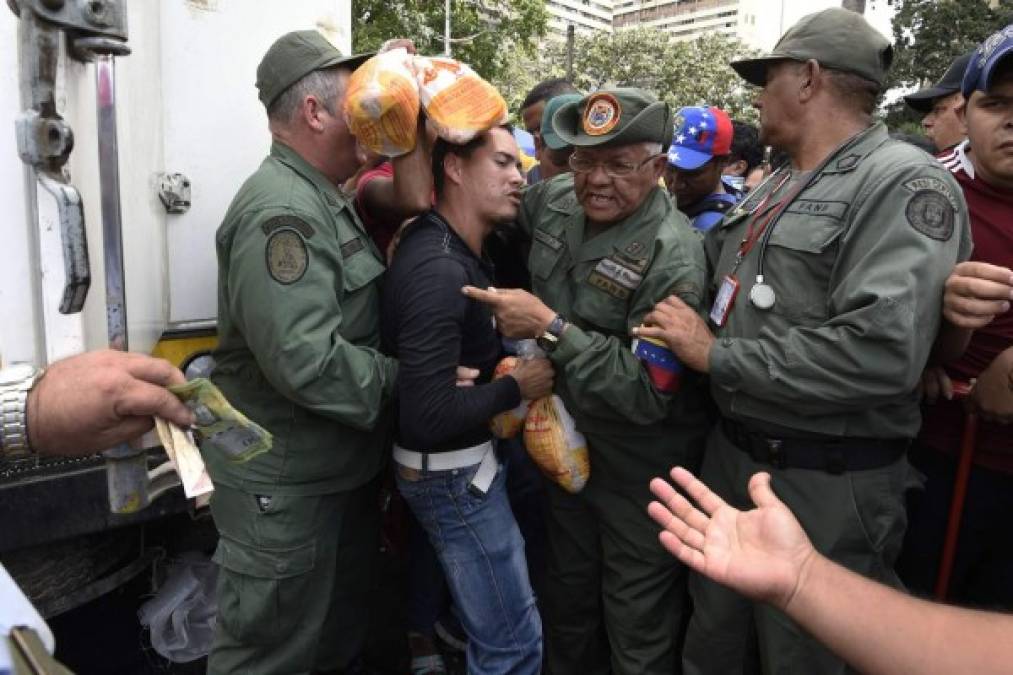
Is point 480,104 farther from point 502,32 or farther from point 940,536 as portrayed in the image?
point 502,32

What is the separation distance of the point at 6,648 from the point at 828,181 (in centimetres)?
209

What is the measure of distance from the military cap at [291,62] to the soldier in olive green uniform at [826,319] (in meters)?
1.21

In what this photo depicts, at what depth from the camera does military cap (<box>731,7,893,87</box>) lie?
6.75 feet

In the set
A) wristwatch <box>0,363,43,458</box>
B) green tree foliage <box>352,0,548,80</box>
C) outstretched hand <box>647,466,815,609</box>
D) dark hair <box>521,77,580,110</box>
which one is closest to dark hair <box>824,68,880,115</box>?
outstretched hand <box>647,466,815,609</box>

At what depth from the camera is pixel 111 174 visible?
67.2 inches

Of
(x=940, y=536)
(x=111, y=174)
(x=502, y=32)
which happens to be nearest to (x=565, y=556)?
(x=940, y=536)

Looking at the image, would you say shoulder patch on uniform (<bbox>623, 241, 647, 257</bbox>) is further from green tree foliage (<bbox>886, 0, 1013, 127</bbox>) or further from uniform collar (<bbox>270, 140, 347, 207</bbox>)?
green tree foliage (<bbox>886, 0, 1013, 127</bbox>)

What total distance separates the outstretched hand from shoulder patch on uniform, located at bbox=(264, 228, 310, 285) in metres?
1.02

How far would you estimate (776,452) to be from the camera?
2.09m

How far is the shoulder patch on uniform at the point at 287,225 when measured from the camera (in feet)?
5.94

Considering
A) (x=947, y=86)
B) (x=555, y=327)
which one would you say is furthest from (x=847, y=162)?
(x=947, y=86)

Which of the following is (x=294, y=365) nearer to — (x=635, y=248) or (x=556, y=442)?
(x=556, y=442)

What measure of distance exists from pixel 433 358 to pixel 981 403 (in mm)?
1670

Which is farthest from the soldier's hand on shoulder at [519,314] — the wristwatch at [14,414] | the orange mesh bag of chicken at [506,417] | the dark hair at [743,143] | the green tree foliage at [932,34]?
the green tree foliage at [932,34]
